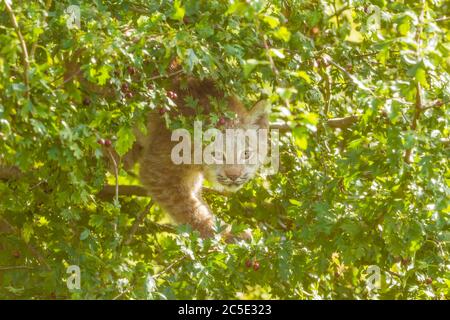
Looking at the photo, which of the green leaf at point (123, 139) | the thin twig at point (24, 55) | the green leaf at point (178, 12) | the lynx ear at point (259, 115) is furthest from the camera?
the lynx ear at point (259, 115)

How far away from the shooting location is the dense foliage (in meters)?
3.71

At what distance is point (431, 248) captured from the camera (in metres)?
4.76

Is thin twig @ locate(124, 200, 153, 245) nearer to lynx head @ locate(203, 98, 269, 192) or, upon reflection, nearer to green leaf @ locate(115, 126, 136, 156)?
lynx head @ locate(203, 98, 269, 192)

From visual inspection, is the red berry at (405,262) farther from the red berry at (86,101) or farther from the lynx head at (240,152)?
the red berry at (86,101)

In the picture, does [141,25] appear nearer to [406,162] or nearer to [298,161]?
[406,162]

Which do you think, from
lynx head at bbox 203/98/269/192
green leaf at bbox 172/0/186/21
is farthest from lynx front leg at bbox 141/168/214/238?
green leaf at bbox 172/0/186/21

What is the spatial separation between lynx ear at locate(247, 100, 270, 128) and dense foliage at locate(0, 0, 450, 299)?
78 centimetres

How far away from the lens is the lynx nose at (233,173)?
6594mm

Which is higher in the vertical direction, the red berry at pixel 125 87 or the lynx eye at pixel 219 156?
the red berry at pixel 125 87

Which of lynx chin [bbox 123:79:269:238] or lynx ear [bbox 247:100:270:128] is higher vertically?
lynx ear [bbox 247:100:270:128]

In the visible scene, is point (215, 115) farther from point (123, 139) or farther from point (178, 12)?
point (178, 12)

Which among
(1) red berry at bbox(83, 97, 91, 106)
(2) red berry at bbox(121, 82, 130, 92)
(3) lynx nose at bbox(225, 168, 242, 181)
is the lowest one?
(3) lynx nose at bbox(225, 168, 242, 181)

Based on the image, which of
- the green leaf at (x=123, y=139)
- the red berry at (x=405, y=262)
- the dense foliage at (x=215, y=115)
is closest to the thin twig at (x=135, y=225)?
the dense foliage at (x=215, y=115)

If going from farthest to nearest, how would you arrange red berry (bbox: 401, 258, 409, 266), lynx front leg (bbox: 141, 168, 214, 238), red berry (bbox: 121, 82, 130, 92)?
lynx front leg (bbox: 141, 168, 214, 238) → red berry (bbox: 401, 258, 409, 266) → red berry (bbox: 121, 82, 130, 92)
